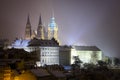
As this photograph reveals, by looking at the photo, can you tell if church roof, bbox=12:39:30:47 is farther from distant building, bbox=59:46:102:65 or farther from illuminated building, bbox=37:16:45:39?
illuminated building, bbox=37:16:45:39

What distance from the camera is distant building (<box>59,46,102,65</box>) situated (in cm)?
6888

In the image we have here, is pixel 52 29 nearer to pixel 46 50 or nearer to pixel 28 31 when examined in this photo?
pixel 28 31

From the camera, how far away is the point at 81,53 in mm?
73188

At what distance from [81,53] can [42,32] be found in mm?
8305

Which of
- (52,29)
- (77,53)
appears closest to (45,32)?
(52,29)

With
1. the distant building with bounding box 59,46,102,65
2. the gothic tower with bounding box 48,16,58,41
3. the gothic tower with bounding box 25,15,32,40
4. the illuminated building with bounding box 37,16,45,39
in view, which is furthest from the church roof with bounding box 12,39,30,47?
the gothic tower with bounding box 48,16,58,41

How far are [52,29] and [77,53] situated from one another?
792 centimetres

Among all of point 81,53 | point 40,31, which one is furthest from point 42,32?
point 81,53

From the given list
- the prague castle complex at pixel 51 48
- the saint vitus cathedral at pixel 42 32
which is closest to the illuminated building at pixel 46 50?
the prague castle complex at pixel 51 48

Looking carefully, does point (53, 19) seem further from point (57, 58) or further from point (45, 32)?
point (57, 58)

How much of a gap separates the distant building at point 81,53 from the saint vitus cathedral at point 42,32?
539 cm

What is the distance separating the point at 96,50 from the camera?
74.8 meters

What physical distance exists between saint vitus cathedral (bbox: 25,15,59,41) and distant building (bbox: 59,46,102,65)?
5386 millimetres

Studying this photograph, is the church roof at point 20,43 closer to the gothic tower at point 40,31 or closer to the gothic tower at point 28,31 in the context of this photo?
the gothic tower at point 28,31
